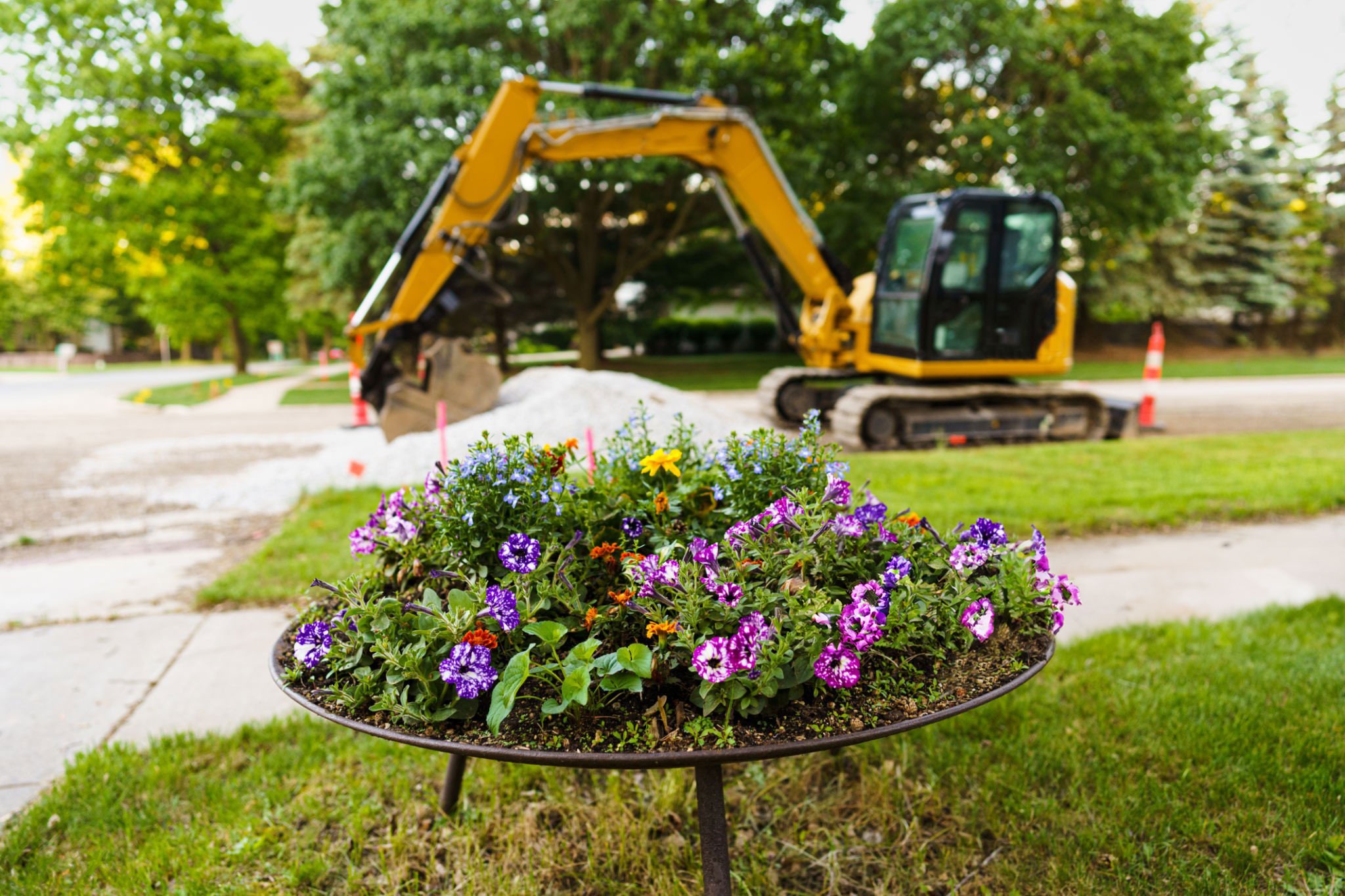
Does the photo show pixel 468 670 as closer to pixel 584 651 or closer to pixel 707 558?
pixel 584 651

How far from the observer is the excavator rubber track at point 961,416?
9.35 meters

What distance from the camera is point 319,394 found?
17.6 meters

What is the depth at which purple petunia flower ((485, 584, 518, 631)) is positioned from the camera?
69.0 inches

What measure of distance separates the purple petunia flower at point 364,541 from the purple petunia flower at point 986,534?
1481 mm

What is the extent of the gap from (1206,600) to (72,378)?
1196 inches

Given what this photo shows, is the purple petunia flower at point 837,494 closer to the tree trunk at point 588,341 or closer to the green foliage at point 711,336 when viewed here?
the tree trunk at point 588,341

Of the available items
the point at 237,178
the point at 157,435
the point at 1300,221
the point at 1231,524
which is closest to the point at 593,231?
the point at 157,435

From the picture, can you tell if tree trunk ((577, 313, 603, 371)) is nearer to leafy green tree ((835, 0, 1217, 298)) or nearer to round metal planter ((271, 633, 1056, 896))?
leafy green tree ((835, 0, 1217, 298))

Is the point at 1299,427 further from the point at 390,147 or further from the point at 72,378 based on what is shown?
the point at 72,378

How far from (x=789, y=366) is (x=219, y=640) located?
1950cm

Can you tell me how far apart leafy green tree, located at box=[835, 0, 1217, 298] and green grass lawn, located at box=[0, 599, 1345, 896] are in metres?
16.0

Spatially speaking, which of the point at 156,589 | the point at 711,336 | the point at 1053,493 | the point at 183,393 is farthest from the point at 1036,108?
the point at 183,393

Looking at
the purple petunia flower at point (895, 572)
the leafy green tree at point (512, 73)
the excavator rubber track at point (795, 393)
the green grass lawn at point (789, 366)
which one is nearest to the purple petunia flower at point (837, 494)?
the purple petunia flower at point (895, 572)

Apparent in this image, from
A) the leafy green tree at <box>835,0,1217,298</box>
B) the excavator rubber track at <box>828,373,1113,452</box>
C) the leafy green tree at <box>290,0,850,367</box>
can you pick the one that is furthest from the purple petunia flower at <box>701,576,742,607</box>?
the leafy green tree at <box>835,0,1217,298</box>
